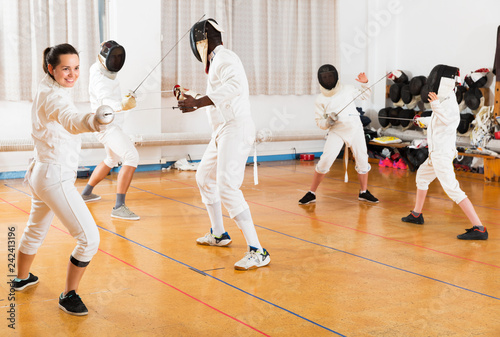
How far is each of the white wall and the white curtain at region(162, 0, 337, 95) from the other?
201mm

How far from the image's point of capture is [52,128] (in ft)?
8.75

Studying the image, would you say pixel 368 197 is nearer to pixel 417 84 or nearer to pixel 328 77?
pixel 328 77

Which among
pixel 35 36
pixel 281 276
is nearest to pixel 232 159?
pixel 281 276

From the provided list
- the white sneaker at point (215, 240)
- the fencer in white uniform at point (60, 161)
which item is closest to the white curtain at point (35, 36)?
the white sneaker at point (215, 240)

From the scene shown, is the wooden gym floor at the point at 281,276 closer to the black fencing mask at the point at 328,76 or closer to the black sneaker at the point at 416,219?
the black sneaker at the point at 416,219

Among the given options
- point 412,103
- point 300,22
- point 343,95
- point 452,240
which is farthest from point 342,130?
point 300,22

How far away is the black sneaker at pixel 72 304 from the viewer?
275 centimetres

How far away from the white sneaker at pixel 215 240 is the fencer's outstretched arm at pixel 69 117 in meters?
1.68

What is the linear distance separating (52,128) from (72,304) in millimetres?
809

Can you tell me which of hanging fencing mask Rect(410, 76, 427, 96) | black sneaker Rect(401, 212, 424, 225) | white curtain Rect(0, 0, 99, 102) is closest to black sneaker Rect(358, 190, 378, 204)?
black sneaker Rect(401, 212, 424, 225)

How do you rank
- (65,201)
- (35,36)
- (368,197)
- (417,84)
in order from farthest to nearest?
1. (417,84)
2. (35,36)
3. (368,197)
4. (65,201)

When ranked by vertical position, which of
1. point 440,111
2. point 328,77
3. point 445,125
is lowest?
point 445,125

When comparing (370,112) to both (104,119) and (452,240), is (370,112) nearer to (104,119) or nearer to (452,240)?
(452,240)

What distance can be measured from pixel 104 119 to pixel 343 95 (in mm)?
3538
